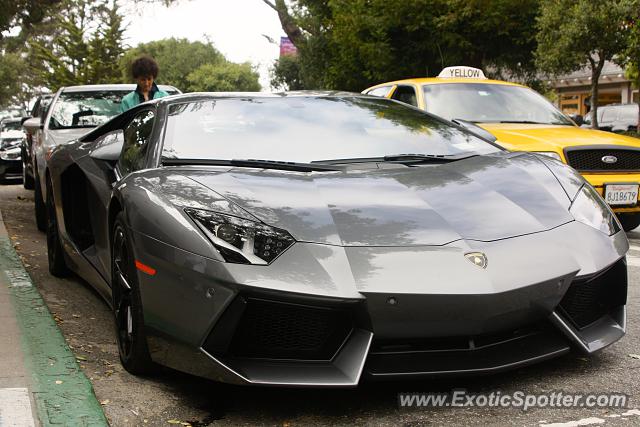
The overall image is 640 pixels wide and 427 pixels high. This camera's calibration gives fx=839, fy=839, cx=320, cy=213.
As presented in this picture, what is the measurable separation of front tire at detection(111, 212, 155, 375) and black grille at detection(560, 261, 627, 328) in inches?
64.6

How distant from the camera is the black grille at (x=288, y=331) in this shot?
9.52ft

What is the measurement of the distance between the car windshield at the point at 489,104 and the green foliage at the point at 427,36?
16137 millimetres

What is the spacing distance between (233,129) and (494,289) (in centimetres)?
163

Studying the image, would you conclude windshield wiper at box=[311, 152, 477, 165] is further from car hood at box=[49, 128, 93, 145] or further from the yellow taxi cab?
car hood at box=[49, 128, 93, 145]

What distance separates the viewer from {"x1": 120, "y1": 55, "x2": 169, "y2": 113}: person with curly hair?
23.3 feet

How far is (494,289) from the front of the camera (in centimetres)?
288

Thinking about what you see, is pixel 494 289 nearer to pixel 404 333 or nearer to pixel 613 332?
pixel 404 333

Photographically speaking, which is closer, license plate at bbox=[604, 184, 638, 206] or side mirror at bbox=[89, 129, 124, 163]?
side mirror at bbox=[89, 129, 124, 163]

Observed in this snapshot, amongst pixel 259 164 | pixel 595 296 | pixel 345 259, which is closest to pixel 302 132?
pixel 259 164

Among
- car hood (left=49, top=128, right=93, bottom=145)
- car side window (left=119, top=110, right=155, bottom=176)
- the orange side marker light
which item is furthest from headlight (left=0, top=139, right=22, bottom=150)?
the orange side marker light

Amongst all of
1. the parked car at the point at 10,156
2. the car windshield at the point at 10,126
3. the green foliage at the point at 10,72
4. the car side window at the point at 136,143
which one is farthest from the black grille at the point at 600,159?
the green foliage at the point at 10,72

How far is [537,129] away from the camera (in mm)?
8156

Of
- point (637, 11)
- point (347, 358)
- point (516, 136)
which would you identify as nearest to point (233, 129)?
point (347, 358)

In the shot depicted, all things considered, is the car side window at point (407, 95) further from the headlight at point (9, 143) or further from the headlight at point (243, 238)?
the headlight at point (9, 143)
